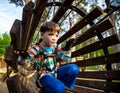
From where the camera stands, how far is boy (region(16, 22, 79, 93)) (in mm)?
3377

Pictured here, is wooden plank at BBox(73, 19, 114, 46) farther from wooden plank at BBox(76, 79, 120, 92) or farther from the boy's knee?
the boy's knee

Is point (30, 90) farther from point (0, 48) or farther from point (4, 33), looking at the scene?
point (4, 33)

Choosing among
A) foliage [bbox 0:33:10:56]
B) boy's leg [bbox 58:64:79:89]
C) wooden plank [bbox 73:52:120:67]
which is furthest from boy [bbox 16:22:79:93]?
foliage [bbox 0:33:10:56]

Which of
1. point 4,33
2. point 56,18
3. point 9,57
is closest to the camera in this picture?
point 9,57

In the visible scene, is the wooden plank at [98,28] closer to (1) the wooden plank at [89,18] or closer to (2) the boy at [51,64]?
(1) the wooden plank at [89,18]

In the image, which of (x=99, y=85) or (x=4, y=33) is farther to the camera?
(x=4, y=33)

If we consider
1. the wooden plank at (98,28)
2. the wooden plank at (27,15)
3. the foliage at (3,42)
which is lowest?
the wooden plank at (98,28)

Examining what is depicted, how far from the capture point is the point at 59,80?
137 inches

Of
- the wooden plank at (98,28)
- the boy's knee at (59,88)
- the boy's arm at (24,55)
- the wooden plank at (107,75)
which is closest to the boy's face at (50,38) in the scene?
the boy's arm at (24,55)

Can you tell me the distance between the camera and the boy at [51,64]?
3377 mm

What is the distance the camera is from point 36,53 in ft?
11.4

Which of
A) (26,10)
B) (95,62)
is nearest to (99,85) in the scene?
(95,62)

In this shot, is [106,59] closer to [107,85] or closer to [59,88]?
[107,85]

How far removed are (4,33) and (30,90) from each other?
245 ft
